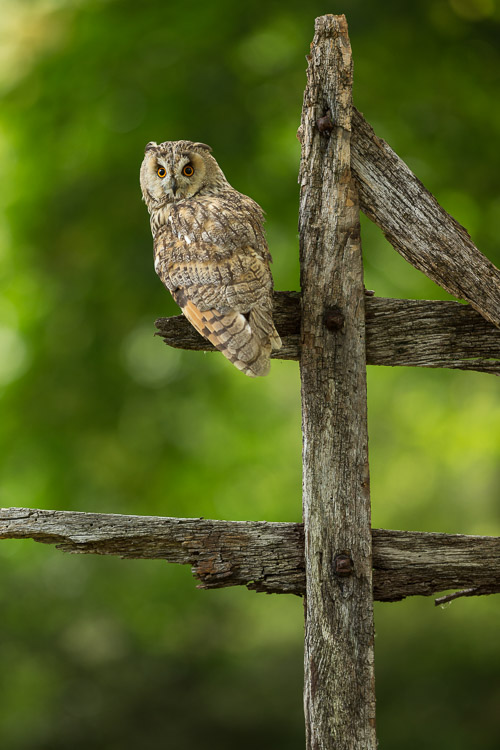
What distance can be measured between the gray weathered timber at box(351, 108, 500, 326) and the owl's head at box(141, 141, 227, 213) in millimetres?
322

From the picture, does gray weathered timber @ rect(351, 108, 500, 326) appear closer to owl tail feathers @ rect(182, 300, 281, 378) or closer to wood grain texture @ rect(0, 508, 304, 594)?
owl tail feathers @ rect(182, 300, 281, 378)

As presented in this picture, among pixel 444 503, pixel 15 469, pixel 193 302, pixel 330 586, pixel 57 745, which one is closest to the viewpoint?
pixel 193 302

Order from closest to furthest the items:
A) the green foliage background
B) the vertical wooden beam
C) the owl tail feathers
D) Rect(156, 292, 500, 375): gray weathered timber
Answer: the owl tail feathers
the vertical wooden beam
Rect(156, 292, 500, 375): gray weathered timber
the green foliage background

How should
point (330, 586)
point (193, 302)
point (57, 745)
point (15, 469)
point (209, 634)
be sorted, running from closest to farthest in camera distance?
point (193, 302) → point (330, 586) → point (15, 469) → point (57, 745) → point (209, 634)

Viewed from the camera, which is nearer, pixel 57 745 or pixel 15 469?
pixel 15 469

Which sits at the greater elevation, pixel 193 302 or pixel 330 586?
pixel 193 302

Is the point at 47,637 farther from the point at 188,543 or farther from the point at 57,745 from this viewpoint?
the point at 188,543

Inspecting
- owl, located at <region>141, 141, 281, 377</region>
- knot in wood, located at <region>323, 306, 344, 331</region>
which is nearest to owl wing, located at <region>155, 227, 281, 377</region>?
owl, located at <region>141, 141, 281, 377</region>

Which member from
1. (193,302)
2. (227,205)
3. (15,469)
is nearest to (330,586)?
(193,302)

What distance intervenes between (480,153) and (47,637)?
9.92ft

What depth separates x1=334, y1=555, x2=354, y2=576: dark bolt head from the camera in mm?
1630

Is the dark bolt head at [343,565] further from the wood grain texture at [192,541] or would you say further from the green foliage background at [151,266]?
the green foliage background at [151,266]

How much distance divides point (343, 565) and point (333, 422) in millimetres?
294

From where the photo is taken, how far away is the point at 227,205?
1660 millimetres
